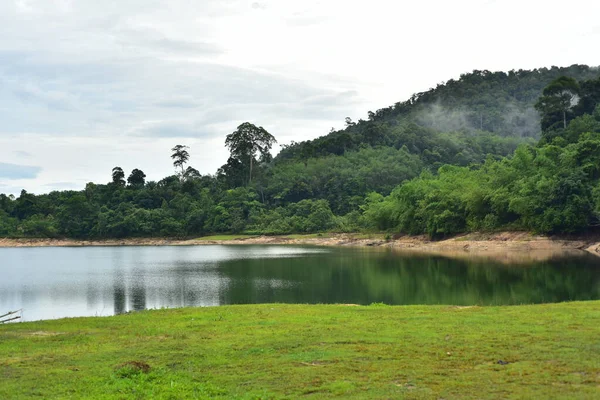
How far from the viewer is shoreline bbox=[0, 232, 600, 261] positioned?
62284 mm

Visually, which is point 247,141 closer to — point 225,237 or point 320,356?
point 225,237

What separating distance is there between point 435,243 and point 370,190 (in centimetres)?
5069

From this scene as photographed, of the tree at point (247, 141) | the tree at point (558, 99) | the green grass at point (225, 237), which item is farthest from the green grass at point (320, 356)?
the tree at point (247, 141)

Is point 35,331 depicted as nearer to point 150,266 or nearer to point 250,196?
point 150,266

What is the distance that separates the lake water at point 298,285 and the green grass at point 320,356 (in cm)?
1098

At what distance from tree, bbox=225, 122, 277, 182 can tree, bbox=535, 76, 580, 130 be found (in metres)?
71.7

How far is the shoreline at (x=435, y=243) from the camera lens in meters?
62.3

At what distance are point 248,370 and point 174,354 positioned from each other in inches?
104

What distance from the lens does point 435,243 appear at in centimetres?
8106

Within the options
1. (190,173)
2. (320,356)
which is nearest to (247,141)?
(190,173)

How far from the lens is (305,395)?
9711mm

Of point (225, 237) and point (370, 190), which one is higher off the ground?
point (370, 190)

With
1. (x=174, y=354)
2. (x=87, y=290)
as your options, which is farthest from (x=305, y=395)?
(x=87, y=290)

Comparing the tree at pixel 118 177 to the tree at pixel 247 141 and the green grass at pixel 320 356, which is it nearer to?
the tree at pixel 247 141
